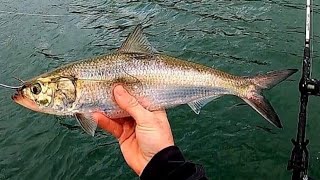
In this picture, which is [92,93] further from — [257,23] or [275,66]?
[257,23]

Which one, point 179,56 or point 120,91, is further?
point 179,56

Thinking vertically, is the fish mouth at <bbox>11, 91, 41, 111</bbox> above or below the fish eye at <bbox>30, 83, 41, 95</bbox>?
below

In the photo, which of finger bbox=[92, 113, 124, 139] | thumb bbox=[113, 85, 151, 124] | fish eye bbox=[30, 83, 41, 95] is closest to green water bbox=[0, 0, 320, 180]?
finger bbox=[92, 113, 124, 139]

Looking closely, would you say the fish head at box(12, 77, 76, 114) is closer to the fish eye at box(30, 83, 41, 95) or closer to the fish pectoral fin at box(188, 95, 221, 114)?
the fish eye at box(30, 83, 41, 95)

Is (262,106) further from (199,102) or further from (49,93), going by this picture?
(49,93)

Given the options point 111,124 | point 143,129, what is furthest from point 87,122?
point 143,129

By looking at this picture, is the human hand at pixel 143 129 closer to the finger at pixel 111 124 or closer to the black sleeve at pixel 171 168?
the finger at pixel 111 124
